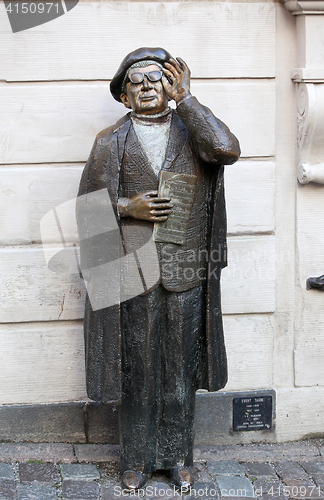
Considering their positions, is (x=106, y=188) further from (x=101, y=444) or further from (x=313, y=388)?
(x=313, y=388)

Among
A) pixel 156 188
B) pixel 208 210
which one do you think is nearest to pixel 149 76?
pixel 156 188

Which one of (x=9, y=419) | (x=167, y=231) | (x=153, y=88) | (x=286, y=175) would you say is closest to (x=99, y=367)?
(x=167, y=231)

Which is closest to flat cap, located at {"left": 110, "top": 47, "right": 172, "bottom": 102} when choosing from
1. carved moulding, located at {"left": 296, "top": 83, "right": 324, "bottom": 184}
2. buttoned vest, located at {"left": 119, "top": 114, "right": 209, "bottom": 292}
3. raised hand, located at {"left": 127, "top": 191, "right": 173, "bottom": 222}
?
buttoned vest, located at {"left": 119, "top": 114, "right": 209, "bottom": 292}

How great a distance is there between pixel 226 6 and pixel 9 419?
271cm

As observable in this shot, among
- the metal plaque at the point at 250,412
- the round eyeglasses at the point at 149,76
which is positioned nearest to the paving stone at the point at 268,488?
the metal plaque at the point at 250,412

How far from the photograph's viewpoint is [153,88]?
2.87 metres

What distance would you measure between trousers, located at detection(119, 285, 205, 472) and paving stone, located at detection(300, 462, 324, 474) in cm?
70

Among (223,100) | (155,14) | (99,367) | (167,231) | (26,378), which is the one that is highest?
(155,14)

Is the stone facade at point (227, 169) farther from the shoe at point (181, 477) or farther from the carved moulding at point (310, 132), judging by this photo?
the shoe at point (181, 477)

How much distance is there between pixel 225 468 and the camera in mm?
3424

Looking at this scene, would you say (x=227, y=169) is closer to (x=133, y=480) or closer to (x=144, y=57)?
(x=144, y=57)

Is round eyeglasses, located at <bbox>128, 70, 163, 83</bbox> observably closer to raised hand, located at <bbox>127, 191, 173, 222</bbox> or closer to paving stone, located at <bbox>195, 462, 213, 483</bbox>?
raised hand, located at <bbox>127, 191, 173, 222</bbox>

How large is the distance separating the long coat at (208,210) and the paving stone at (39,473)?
587 millimetres

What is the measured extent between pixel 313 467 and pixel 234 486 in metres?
0.54
